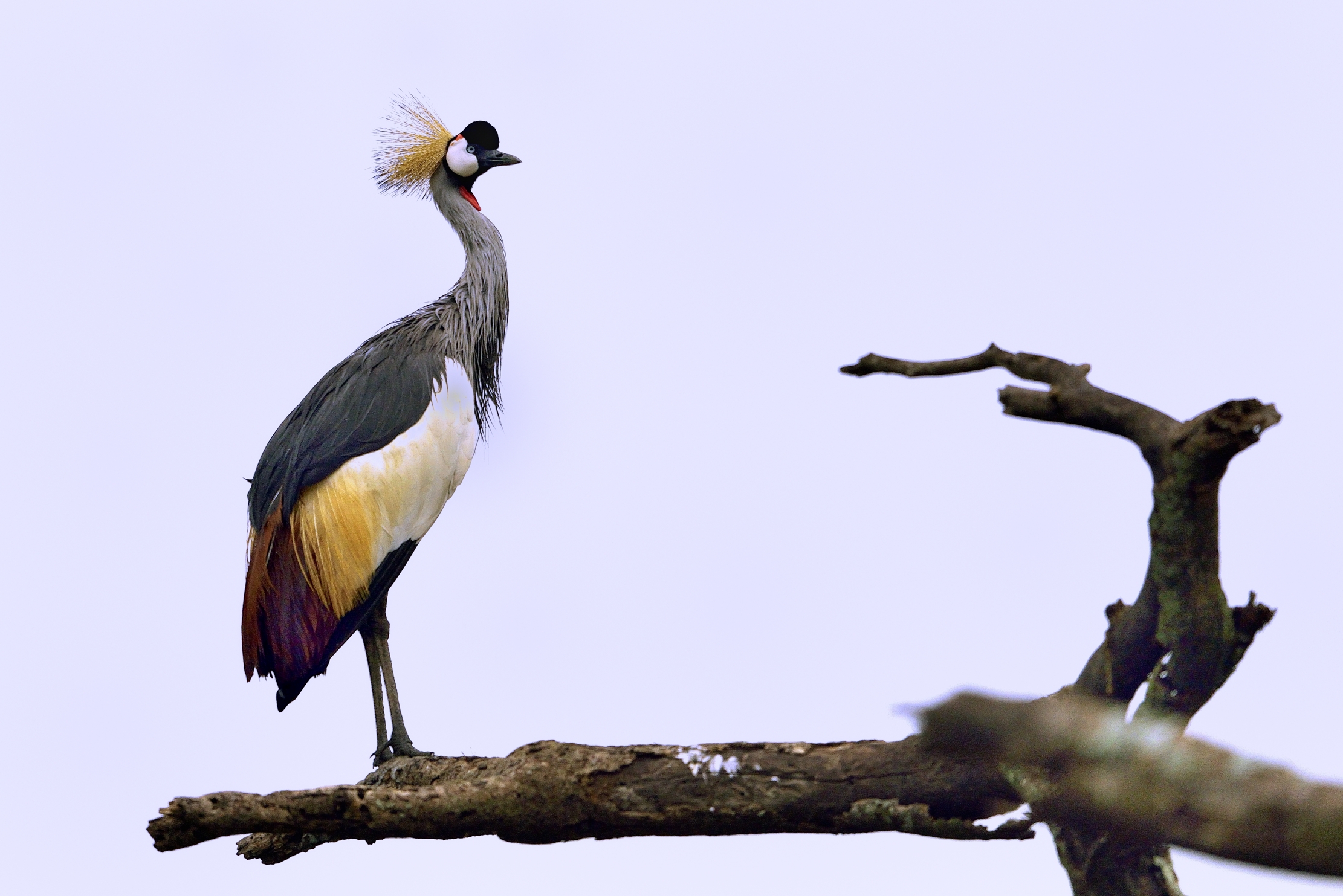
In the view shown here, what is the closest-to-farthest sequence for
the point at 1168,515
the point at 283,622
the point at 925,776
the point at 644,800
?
the point at 1168,515, the point at 925,776, the point at 644,800, the point at 283,622

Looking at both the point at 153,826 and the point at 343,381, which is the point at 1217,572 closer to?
the point at 153,826

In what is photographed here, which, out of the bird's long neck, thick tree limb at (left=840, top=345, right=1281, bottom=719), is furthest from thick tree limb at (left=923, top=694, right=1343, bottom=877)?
the bird's long neck

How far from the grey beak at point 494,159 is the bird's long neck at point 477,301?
17 cm

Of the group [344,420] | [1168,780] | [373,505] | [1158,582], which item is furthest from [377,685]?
[1168,780]

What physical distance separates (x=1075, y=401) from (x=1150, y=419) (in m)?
0.16

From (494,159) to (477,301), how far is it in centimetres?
74

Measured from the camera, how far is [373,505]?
4328mm

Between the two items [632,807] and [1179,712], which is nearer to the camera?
[1179,712]

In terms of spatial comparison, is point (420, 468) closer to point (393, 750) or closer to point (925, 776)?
point (393, 750)

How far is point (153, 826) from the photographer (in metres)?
3.33

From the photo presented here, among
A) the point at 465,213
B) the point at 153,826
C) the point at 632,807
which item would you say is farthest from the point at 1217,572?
the point at 465,213

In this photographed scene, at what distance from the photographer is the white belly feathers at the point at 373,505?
14.0 feet

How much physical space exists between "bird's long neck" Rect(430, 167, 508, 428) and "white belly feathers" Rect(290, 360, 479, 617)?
A: 36cm

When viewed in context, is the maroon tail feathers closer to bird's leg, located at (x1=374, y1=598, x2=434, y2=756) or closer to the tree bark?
bird's leg, located at (x1=374, y1=598, x2=434, y2=756)
